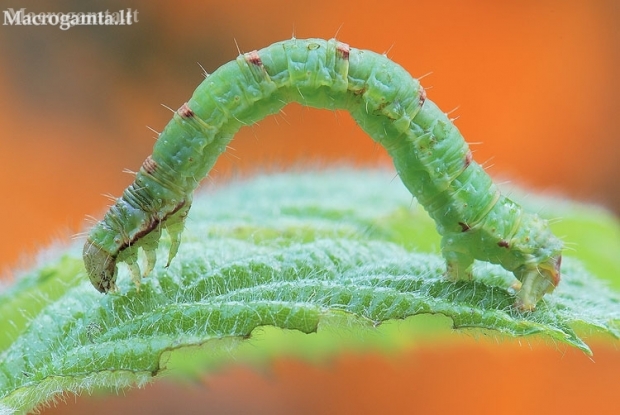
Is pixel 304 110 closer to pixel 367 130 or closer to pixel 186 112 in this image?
pixel 367 130

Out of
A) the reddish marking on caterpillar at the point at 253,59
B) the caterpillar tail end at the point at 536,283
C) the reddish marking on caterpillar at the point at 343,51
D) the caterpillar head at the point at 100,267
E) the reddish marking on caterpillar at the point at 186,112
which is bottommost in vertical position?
the caterpillar tail end at the point at 536,283

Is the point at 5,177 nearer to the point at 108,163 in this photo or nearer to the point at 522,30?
the point at 108,163

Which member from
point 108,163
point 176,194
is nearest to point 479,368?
point 176,194

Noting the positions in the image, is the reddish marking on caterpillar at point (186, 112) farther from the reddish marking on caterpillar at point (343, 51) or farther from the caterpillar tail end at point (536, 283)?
the caterpillar tail end at point (536, 283)

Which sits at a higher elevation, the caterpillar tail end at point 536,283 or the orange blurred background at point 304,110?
the orange blurred background at point 304,110

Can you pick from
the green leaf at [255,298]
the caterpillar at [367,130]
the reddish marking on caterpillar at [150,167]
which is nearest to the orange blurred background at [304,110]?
the green leaf at [255,298]

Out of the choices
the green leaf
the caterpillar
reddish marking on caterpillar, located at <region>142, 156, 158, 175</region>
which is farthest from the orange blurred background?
reddish marking on caterpillar, located at <region>142, 156, 158, 175</region>

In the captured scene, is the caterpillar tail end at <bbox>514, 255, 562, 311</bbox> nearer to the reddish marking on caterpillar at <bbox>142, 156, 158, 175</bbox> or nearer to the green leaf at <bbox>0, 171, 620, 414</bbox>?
the green leaf at <bbox>0, 171, 620, 414</bbox>
